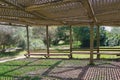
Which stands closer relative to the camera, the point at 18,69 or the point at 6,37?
the point at 18,69

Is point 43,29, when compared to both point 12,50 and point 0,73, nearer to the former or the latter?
point 12,50

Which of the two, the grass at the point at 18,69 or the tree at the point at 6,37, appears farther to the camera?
the tree at the point at 6,37

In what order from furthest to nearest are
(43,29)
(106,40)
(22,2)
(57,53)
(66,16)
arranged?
1. (106,40)
2. (43,29)
3. (57,53)
4. (66,16)
5. (22,2)

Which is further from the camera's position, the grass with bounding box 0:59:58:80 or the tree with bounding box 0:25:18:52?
the tree with bounding box 0:25:18:52

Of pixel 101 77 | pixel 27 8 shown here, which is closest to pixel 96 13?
pixel 101 77

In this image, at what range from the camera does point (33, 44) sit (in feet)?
69.6

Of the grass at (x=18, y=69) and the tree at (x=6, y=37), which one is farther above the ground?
the tree at (x=6, y=37)

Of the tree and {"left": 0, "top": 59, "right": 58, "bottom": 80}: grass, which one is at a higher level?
the tree

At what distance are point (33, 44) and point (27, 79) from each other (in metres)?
13.6

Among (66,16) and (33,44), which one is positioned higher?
(66,16)

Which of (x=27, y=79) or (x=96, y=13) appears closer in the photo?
(x=27, y=79)

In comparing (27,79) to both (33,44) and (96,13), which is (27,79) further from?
(33,44)

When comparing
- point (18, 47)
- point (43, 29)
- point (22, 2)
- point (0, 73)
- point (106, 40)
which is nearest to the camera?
point (22, 2)

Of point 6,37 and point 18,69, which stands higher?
point 6,37
